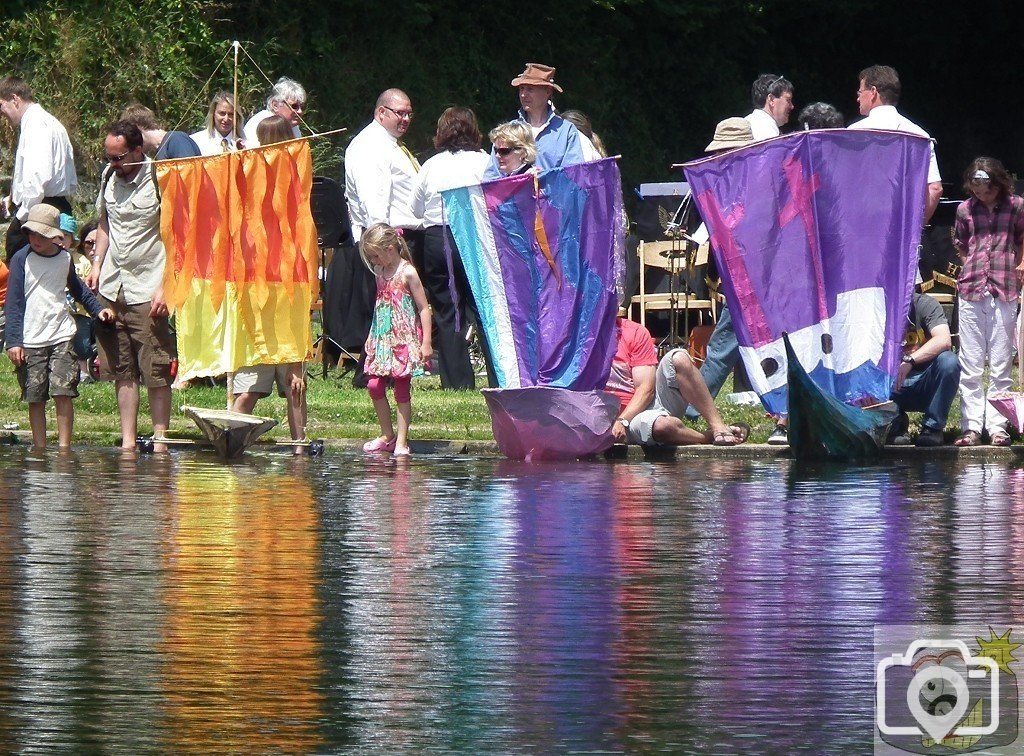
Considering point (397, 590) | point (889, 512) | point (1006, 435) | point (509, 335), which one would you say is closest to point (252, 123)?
point (509, 335)

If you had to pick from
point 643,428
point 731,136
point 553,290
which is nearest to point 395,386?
point 553,290

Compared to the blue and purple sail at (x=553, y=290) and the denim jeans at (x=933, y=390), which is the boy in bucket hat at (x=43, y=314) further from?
the denim jeans at (x=933, y=390)

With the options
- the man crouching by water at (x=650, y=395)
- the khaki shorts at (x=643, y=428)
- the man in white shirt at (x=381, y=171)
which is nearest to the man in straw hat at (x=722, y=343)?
the man crouching by water at (x=650, y=395)

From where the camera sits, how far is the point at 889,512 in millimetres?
10898

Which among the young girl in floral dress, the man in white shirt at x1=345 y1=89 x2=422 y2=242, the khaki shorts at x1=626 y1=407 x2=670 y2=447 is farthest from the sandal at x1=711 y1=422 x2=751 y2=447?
the man in white shirt at x1=345 y1=89 x2=422 y2=242

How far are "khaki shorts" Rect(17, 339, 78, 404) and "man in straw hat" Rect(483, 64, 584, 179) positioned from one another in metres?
3.26

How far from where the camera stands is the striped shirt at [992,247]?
1405 centimetres

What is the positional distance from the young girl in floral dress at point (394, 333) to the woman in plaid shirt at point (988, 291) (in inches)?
141

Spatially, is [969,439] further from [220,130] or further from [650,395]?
[220,130]

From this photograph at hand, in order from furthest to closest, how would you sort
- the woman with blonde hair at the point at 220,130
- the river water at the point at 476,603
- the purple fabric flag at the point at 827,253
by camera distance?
the woman with blonde hair at the point at 220,130, the purple fabric flag at the point at 827,253, the river water at the point at 476,603

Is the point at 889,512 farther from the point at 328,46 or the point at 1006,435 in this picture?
the point at 328,46

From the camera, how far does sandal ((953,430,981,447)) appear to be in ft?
46.3

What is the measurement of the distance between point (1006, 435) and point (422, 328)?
3.92 meters

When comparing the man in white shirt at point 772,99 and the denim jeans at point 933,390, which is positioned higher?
the man in white shirt at point 772,99
